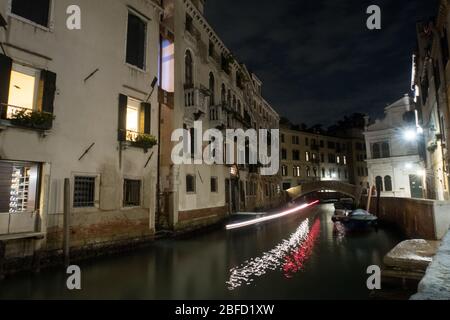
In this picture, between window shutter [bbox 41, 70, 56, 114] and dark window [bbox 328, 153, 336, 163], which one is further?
dark window [bbox 328, 153, 336, 163]

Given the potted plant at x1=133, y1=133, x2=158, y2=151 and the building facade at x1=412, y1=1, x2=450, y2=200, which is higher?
the building facade at x1=412, y1=1, x2=450, y2=200

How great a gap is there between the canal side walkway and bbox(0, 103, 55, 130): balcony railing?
8.97m

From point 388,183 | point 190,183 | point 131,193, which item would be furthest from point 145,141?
point 388,183

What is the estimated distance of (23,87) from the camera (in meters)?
8.48

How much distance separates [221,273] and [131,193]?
4.96 m

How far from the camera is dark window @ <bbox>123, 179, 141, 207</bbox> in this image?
36.3ft

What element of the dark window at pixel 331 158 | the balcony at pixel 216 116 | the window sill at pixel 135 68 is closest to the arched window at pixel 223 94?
the balcony at pixel 216 116

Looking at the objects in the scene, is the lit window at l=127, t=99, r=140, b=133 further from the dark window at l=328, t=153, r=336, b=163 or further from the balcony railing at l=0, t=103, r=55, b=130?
the dark window at l=328, t=153, r=336, b=163

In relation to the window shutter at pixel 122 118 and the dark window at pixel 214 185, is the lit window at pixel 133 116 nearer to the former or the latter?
the window shutter at pixel 122 118

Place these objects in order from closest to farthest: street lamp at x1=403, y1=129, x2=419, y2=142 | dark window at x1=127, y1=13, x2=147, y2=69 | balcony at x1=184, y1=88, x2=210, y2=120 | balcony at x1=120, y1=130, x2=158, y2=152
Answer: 1. balcony at x1=120, y1=130, x2=158, y2=152
2. dark window at x1=127, y1=13, x2=147, y2=69
3. balcony at x1=184, y1=88, x2=210, y2=120
4. street lamp at x1=403, y1=129, x2=419, y2=142

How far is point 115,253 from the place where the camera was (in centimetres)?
1000

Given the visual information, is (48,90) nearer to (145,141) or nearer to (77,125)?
(77,125)

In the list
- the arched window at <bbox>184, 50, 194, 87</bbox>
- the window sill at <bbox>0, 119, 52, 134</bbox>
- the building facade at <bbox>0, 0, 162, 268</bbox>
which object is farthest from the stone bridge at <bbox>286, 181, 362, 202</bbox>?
the window sill at <bbox>0, 119, 52, 134</bbox>
